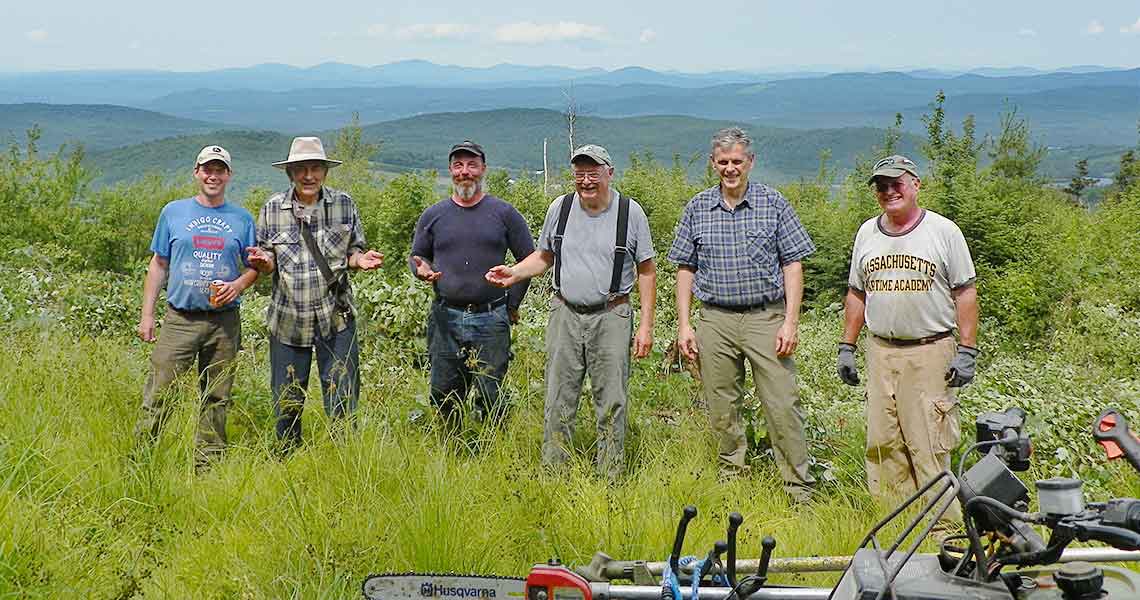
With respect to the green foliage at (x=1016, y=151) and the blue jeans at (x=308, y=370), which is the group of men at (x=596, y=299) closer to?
the blue jeans at (x=308, y=370)

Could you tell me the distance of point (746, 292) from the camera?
507cm

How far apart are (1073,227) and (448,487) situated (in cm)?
2317

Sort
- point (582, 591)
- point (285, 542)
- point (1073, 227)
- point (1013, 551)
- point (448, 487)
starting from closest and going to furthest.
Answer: point (1013, 551) → point (582, 591) → point (285, 542) → point (448, 487) → point (1073, 227)

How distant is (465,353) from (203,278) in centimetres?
150

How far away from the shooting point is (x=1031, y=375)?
8180mm

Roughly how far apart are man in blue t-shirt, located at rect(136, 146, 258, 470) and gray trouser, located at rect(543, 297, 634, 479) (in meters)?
1.77

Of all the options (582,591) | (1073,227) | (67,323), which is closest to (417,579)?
(582,591)

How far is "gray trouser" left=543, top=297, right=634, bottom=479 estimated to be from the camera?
504 centimetres

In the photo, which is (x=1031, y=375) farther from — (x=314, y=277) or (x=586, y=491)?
(x=314, y=277)

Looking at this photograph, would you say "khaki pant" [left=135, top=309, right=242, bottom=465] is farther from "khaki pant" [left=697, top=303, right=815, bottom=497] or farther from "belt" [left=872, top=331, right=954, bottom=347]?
"belt" [left=872, top=331, right=954, bottom=347]

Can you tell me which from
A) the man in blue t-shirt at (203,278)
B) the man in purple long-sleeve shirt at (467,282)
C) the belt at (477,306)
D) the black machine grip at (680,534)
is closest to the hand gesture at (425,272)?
the man in purple long-sleeve shirt at (467,282)

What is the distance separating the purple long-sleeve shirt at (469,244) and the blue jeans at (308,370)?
1.98ft

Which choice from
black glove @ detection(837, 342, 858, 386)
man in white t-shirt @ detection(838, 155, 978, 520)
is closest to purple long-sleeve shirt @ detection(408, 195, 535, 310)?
black glove @ detection(837, 342, 858, 386)

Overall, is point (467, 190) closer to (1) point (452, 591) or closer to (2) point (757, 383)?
(2) point (757, 383)
